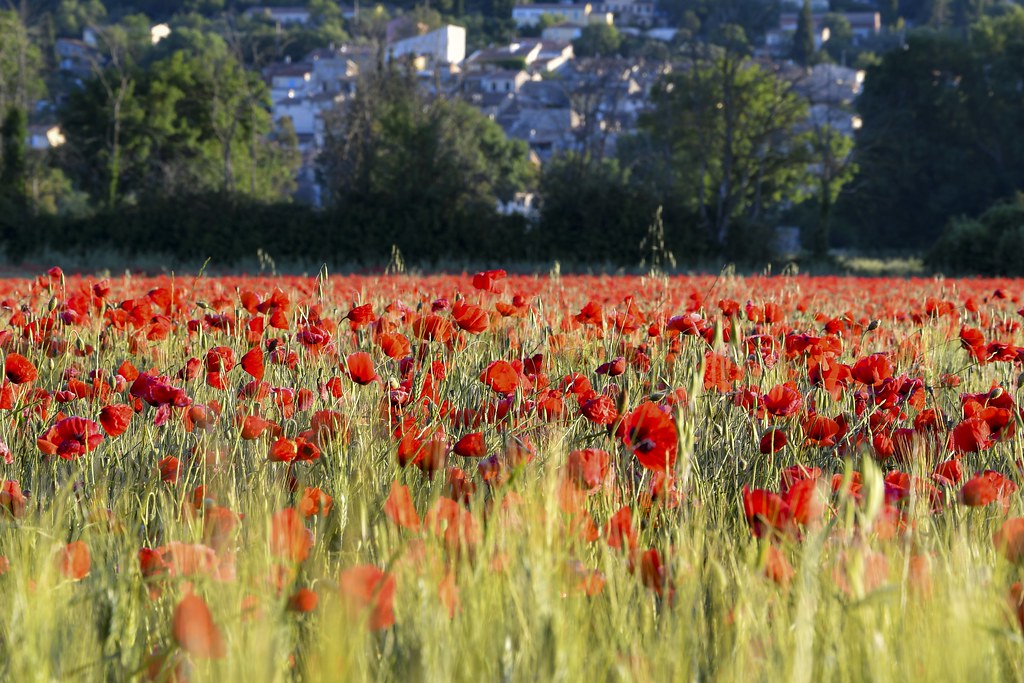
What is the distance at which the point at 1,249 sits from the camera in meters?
24.5

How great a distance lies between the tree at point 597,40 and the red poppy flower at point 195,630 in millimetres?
119210

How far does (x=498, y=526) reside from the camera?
1797mm

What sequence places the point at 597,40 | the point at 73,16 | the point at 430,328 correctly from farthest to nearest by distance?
the point at 597,40, the point at 73,16, the point at 430,328

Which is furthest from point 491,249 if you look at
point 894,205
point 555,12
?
point 555,12

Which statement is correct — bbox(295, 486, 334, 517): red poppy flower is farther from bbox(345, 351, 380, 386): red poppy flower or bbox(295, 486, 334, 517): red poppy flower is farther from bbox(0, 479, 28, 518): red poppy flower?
bbox(345, 351, 380, 386): red poppy flower

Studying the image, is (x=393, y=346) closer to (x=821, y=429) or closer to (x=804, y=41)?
(x=821, y=429)

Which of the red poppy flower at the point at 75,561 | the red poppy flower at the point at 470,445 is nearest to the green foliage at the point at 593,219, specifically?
the red poppy flower at the point at 470,445

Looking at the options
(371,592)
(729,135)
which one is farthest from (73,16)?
(371,592)

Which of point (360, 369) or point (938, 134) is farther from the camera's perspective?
point (938, 134)

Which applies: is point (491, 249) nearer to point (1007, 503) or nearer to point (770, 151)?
point (770, 151)

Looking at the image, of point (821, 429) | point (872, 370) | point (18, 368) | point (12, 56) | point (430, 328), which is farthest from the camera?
point (12, 56)

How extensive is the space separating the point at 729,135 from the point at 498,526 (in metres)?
30.6

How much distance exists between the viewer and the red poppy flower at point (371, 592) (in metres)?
1.23

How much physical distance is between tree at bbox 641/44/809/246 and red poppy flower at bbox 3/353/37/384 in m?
22.7
